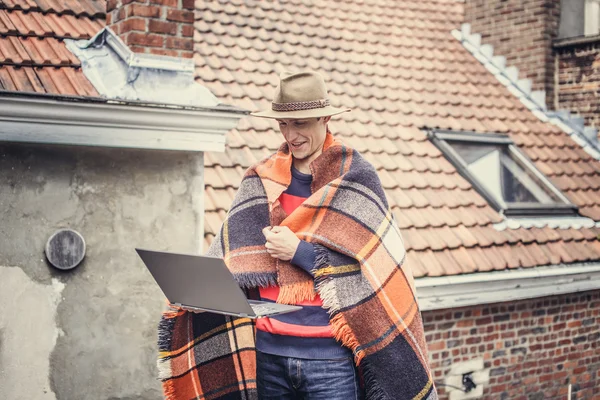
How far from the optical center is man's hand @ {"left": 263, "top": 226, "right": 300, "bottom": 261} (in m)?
3.09

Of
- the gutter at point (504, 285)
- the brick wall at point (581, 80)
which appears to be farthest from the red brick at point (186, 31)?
the brick wall at point (581, 80)

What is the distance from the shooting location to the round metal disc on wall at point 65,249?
4.23 m

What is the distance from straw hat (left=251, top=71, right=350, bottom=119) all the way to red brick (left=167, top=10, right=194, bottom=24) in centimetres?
177

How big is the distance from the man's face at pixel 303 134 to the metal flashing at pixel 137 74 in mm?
1383

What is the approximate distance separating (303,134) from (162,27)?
194cm

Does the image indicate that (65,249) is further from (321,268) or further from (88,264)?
(321,268)

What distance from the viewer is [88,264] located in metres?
4.36

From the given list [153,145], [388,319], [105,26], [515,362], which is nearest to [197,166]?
[153,145]

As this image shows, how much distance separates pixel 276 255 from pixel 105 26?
2.65 metres

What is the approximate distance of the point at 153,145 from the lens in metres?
Result: 4.45

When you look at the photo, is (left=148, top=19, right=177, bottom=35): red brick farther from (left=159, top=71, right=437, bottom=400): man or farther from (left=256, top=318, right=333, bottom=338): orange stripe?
(left=256, top=318, right=333, bottom=338): orange stripe

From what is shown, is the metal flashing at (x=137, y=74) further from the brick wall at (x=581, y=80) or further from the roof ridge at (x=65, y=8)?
the brick wall at (x=581, y=80)

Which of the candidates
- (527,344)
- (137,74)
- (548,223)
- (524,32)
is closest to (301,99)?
(137,74)

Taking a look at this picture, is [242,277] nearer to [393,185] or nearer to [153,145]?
[153,145]
